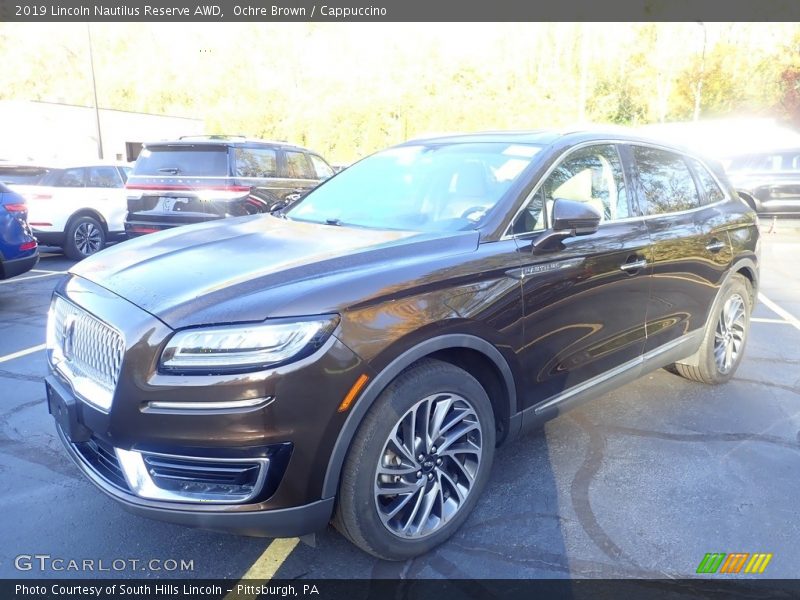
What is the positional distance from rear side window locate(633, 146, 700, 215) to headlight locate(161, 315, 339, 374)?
255cm

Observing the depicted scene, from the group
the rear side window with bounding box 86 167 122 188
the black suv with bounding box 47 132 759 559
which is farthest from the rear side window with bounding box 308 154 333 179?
the black suv with bounding box 47 132 759 559

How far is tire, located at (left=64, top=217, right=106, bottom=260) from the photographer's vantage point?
35.2 feet

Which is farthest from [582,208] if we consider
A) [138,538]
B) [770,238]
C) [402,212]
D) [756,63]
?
[756,63]

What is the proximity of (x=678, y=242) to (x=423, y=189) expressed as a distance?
5.60ft

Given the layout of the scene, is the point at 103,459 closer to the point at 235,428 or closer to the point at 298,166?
the point at 235,428

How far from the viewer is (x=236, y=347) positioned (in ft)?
7.25

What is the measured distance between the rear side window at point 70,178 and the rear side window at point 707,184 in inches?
396

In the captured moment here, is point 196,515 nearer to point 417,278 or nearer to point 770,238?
point 417,278

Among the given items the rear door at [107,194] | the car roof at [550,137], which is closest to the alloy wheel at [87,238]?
the rear door at [107,194]

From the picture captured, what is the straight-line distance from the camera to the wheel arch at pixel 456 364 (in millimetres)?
2336

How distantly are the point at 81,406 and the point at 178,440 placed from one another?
0.54 metres

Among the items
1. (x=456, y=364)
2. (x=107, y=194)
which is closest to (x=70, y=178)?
(x=107, y=194)

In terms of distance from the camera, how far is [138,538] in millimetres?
2846

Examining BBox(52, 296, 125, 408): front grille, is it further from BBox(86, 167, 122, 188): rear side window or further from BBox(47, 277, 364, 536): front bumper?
BBox(86, 167, 122, 188): rear side window
